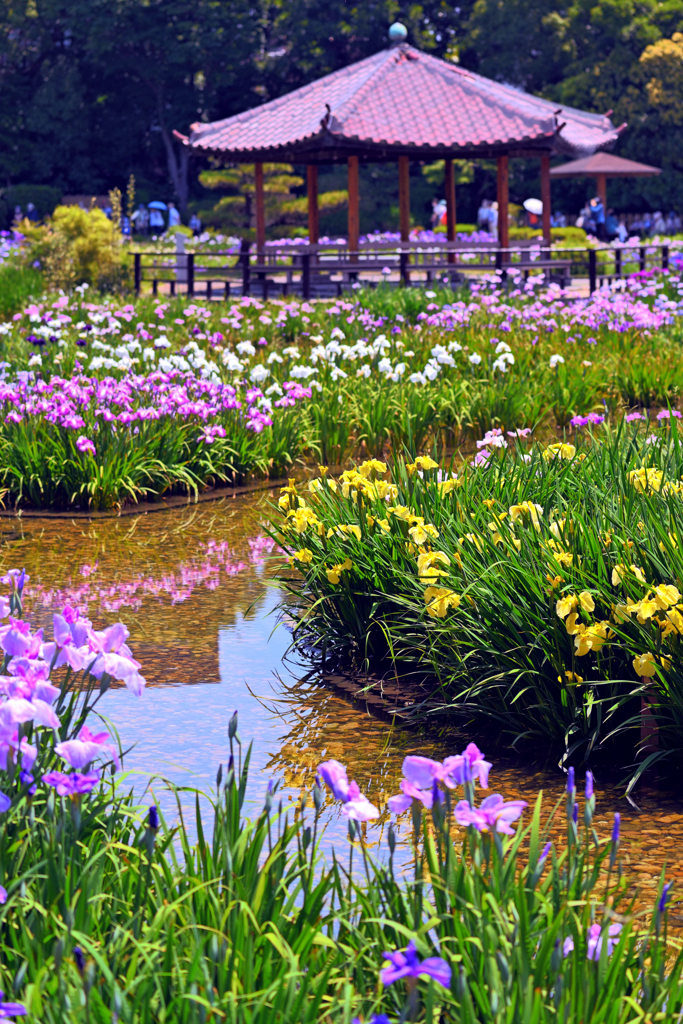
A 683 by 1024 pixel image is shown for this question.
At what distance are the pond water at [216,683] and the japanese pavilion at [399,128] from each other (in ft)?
57.6

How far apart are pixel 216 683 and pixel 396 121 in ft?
73.3

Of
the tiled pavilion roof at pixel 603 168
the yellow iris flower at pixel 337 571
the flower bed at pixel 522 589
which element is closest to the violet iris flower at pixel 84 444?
the flower bed at pixel 522 589

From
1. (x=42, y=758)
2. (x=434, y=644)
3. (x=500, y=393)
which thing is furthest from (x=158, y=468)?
(x=42, y=758)

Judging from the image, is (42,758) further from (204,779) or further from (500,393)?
(500,393)

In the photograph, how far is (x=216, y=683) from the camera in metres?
5.47

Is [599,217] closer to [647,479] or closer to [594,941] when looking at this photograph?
[647,479]

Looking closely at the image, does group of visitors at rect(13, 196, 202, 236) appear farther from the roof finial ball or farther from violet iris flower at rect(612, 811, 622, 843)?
violet iris flower at rect(612, 811, 622, 843)

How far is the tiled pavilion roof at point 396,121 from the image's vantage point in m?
24.9

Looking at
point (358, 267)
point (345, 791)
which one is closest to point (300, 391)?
point (345, 791)

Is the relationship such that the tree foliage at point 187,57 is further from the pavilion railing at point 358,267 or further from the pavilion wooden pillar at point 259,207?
the pavilion railing at point 358,267

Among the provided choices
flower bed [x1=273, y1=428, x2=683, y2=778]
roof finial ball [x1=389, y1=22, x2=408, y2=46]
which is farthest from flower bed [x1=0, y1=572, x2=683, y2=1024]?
roof finial ball [x1=389, y1=22, x2=408, y2=46]

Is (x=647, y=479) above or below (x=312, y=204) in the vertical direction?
below

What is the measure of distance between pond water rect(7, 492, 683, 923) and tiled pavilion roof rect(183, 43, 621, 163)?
57.4 ft

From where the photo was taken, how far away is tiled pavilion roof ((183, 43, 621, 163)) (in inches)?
982
